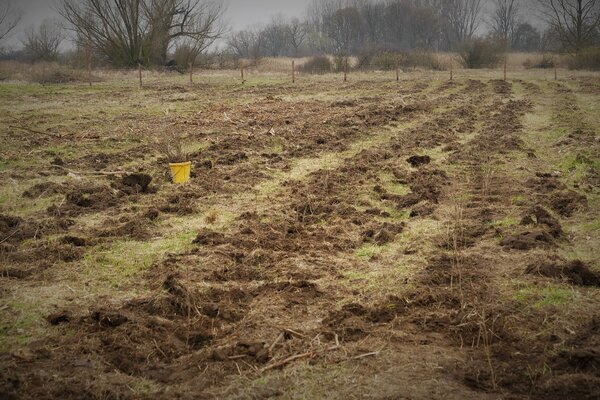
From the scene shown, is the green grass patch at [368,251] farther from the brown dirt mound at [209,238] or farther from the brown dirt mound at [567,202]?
the brown dirt mound at [567,202]

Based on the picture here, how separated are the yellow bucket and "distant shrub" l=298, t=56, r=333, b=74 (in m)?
30.5

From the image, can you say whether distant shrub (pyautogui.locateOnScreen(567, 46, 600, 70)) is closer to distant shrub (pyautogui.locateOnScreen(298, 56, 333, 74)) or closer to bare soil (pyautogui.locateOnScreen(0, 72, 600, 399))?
distant shrub (pyautogui.locateOnScreen(298, 56, 333, 74))

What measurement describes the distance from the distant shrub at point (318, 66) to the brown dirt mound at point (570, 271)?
34208mm

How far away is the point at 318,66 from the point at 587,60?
62.9 feet

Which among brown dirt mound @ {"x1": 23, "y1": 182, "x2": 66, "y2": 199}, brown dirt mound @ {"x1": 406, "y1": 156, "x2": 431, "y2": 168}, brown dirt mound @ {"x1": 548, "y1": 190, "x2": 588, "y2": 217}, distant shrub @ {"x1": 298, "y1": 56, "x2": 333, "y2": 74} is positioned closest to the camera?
brown dirt mound @ {"x1": 548, "y1": 190, "x2": 588, "y2": 217}

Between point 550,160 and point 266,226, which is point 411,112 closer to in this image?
point 550,160

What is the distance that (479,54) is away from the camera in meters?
42.7

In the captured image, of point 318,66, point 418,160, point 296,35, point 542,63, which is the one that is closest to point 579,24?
point 542,63

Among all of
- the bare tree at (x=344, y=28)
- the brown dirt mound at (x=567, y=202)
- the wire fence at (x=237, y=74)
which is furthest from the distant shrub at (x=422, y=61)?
the bare tree at (x=344, y=28)

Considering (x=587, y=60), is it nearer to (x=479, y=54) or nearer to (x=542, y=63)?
(x=542, y=63)

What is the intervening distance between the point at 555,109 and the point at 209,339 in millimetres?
15948

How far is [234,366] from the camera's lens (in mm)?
3783

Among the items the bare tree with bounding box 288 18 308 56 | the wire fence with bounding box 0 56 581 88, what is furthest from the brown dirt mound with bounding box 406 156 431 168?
the bare tree with bounding box 288 18 308 56

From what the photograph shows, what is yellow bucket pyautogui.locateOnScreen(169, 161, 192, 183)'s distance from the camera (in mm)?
8641
